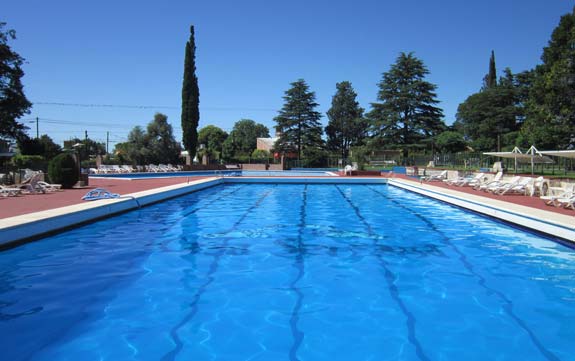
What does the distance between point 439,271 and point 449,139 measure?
40.3 meters

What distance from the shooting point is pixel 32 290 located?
198 inches

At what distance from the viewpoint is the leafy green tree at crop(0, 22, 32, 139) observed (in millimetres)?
31347

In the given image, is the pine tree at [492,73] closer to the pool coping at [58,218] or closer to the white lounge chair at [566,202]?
the white lounge chair at [566,202]


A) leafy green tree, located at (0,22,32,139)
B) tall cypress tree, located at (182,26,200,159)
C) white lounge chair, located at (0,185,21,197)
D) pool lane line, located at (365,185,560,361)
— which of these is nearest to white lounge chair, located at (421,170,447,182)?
pool lane line, located at (365,185,560,361)

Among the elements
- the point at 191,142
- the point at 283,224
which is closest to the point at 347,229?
the point at 283,224

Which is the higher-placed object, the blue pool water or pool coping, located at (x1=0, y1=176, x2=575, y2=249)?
pool coping, located at (x1=0, y1=176, x2=575, y2=249)

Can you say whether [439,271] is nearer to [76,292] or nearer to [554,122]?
[76,292]

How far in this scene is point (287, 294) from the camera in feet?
16.5

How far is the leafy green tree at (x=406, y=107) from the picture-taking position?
42.2m

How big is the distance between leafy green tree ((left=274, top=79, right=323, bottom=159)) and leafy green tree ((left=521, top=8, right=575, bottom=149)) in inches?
878

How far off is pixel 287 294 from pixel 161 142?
39223 millimetres

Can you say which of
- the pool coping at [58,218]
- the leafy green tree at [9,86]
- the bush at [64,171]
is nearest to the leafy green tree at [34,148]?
the leafy green tree at [9,86]

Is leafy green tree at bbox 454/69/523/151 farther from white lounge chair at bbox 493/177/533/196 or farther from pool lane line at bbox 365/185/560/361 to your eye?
pool lane line at bbox 365/185/560/361

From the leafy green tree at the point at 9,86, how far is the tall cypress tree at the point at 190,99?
39.8 ft
